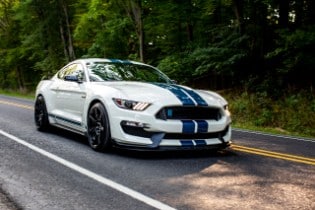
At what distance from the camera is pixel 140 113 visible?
6293 mm

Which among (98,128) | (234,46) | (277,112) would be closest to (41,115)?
(98,128)

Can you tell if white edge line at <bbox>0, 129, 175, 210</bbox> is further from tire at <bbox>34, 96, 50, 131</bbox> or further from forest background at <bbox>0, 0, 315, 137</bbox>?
forest background at <bbox>0, 0, 315, 137</bbox>

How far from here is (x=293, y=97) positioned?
14.1 meters

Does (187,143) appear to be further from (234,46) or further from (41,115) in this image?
(234,46)

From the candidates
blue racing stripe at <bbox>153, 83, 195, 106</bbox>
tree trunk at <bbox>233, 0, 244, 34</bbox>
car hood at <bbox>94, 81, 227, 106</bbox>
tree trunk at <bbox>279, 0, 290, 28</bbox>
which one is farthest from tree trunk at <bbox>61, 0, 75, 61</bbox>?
blue racing stripe at <bbox>153, 83, 195, 106</bbox>

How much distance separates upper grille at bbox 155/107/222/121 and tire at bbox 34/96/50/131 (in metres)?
3.70

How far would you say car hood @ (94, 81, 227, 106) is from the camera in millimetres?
6406

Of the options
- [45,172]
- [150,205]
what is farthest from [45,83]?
[150,205]

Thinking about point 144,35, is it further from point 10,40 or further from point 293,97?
point 10,40

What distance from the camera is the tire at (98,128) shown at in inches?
262

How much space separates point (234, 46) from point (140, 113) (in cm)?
1067

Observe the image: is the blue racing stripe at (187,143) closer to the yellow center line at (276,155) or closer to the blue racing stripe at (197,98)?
the blue racing stripe at (197,98)

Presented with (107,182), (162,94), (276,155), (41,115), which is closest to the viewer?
(107,182)

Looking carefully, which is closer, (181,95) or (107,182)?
(107,182)
